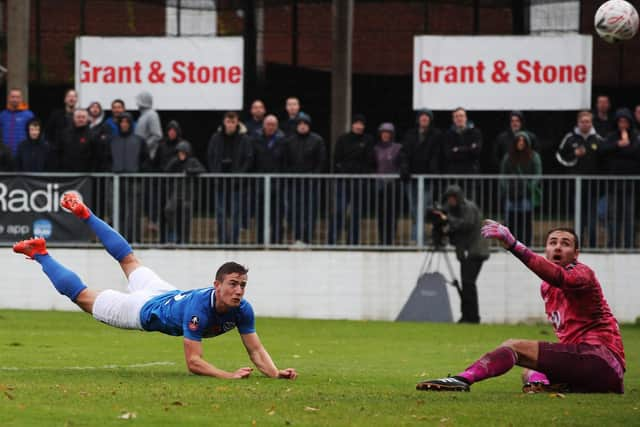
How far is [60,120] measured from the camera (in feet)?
77.4

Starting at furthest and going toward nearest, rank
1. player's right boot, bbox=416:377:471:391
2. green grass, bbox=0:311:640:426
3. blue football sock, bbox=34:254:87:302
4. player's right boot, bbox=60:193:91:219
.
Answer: player's right boot, bbox=60:193:91:219 → blue football sock, bbox=34:254:87:302 → player's right boot, bbox=416:377:471:391 → green grass, bbox=0:311:640:426

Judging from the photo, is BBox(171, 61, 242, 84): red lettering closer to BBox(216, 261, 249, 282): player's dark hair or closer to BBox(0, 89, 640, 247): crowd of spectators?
BBox(0, 89, 640, 247): crowd of spectators

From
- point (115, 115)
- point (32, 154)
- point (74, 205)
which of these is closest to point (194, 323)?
point (74, 205)

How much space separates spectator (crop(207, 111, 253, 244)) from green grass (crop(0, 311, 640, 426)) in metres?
3.90

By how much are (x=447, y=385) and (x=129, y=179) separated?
40.9 ft

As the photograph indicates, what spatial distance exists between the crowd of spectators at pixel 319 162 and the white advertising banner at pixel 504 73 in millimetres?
1783

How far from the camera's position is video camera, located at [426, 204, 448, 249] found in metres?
22.2

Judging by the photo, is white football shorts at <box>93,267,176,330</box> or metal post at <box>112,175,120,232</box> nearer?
white football shorts at <box>93,267,176,330</box>

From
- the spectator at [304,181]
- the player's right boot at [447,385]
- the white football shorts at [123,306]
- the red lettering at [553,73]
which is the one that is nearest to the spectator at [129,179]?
the spectator at [304,181]

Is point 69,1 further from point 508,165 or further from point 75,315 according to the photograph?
point 508,165

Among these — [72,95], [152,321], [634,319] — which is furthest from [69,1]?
[152,321]

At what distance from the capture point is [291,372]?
12492mm

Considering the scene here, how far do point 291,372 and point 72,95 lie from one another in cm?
1230

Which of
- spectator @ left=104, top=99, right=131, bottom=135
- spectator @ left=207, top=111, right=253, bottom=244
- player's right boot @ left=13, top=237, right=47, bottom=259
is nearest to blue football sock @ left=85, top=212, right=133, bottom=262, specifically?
player's right boot @ left=13, top=237, right=47, bottom=259
